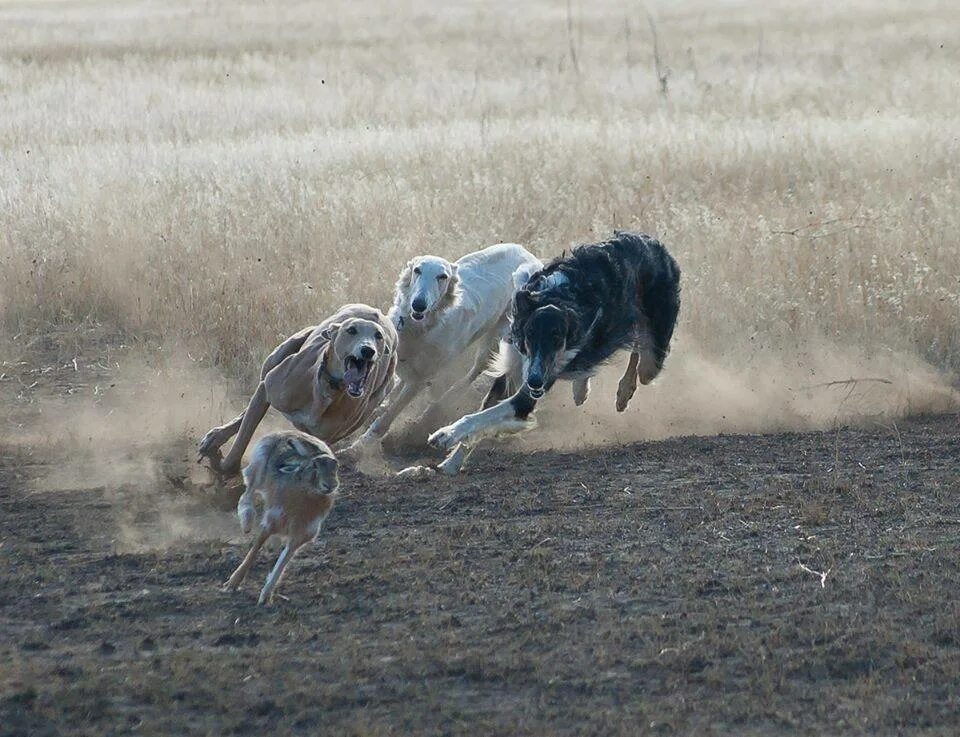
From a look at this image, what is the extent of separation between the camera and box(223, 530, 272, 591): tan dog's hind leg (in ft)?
20.5

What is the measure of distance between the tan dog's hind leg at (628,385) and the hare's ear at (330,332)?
9.70ft

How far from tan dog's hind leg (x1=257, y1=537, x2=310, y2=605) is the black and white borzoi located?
2427 mm

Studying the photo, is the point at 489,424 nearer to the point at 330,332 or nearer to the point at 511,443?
the point at 511,443

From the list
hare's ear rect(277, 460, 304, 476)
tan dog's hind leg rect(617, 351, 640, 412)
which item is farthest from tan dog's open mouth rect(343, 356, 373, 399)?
tan dog's hind leg rect(617, 351, 640, 412)

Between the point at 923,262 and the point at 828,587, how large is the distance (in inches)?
268

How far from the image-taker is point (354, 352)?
24.9ft

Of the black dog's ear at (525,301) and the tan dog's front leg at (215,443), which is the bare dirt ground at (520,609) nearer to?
the tan dog's front leg at (215,443)

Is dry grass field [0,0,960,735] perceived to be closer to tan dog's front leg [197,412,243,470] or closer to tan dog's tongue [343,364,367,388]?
tan dog's front leg [197,412,243,470]

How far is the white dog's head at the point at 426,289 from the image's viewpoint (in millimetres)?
9359

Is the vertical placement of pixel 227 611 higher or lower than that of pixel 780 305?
higher

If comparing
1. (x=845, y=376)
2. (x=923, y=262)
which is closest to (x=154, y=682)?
(x=845, y=376)

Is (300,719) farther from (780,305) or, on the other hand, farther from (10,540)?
(780,305)

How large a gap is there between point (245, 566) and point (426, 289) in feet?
11.3

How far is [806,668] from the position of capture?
5.26m
